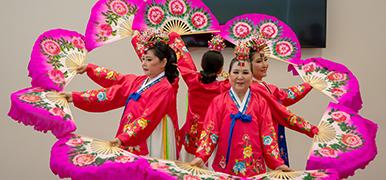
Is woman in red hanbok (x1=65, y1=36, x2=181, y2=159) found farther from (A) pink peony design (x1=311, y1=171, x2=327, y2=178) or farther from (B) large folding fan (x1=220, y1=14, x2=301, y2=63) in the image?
(A) pink peony design (x1=311, y1=171, x2=327, y2=178)

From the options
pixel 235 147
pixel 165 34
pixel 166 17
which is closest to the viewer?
pixel 235 147

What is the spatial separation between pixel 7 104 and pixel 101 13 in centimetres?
165

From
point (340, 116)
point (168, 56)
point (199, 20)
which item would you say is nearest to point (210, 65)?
point (199, 20)

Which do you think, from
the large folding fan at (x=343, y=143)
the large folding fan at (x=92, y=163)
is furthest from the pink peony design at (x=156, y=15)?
the large folding fan at (x=343, y=143)

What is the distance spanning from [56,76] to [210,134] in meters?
0.86

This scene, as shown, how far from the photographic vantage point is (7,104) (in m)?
4.57

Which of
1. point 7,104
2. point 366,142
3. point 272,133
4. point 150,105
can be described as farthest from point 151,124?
point 7,104

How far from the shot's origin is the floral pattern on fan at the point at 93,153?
2.58 meters

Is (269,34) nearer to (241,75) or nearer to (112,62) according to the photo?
(241,75)

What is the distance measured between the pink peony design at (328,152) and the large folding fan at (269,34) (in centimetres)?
71

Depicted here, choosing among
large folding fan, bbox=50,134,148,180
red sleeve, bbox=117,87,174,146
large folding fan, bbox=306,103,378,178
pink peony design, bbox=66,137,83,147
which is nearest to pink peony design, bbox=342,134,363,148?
large folding fan, bbox=306,103,378,178

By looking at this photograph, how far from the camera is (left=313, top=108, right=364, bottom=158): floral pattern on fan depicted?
2879 mm

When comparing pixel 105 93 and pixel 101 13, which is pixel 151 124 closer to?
pixel 105 93

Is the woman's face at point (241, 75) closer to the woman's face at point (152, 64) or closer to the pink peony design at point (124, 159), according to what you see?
the woman's face at point (152, 64)
